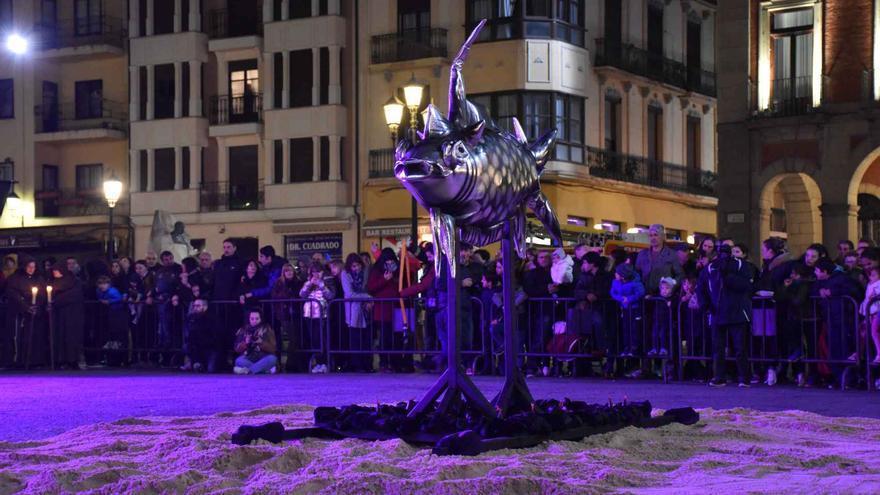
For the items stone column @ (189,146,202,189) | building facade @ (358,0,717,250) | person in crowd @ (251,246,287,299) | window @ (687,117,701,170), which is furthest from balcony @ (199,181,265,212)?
person in crowd @ (251,246,287,299)

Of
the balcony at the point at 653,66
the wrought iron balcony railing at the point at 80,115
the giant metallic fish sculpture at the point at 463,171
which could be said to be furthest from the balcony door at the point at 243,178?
the giant metallic fish sculpture at the point at 463,171

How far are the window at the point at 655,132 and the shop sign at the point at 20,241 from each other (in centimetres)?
2216

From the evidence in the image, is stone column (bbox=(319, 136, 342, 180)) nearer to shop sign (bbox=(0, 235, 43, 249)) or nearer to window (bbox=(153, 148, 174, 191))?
window (bbox=(153, 148, 174, 191))

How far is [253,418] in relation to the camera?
39.4 ft

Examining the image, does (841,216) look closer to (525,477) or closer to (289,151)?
(289,151)

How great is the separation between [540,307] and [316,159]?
2878cm

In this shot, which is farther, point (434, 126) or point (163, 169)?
point (163, 169)

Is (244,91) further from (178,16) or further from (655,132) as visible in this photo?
(655,132)

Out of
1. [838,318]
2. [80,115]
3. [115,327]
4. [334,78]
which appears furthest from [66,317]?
[80,115]

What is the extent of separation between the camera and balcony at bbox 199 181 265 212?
163ft

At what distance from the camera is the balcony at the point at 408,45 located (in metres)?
46.1

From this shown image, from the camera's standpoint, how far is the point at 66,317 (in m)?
23.6

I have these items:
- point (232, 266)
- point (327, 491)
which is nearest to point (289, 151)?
point (232, 266)

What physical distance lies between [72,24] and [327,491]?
48.5 meters
